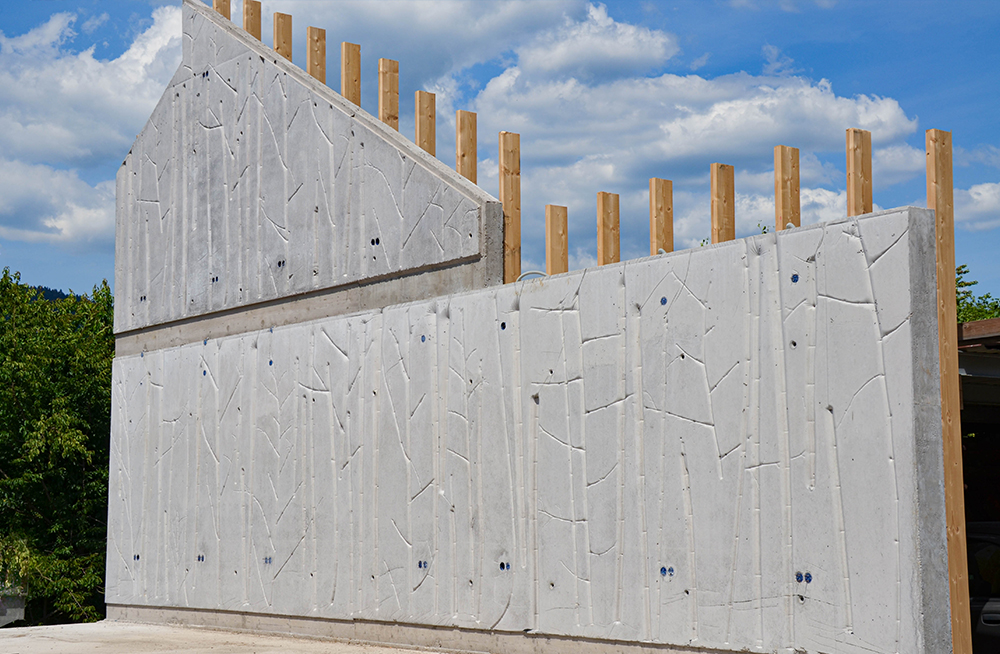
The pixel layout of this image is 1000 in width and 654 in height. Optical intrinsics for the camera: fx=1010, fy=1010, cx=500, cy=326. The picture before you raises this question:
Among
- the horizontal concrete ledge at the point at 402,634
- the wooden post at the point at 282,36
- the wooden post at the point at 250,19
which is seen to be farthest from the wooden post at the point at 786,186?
the wooden post at the point at 250,19

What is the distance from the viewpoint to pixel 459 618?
8.88 metres

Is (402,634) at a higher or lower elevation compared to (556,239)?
lower

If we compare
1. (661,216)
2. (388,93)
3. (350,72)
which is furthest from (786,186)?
(350,72)

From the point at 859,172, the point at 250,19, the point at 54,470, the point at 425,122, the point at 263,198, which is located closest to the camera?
the point at 859,172

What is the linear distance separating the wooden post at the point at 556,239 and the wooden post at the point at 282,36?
482 centimetres

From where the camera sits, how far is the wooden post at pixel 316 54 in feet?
38.2

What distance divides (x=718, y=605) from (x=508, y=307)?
306 cm

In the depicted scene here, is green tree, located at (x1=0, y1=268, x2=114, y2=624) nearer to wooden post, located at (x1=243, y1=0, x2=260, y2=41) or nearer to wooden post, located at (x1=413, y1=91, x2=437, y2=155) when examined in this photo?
wooden post, located at (x1=243, y1=0, x2=260, y2=41)

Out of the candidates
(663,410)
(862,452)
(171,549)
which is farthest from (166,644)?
(862,452)

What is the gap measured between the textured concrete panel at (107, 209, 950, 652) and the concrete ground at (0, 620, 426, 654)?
38 cm

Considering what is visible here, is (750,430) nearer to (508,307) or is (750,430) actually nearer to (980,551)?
(508,307)

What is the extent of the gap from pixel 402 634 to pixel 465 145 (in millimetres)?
4718

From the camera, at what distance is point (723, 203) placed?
787 cm

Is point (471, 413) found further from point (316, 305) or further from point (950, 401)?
point (950, 401)
